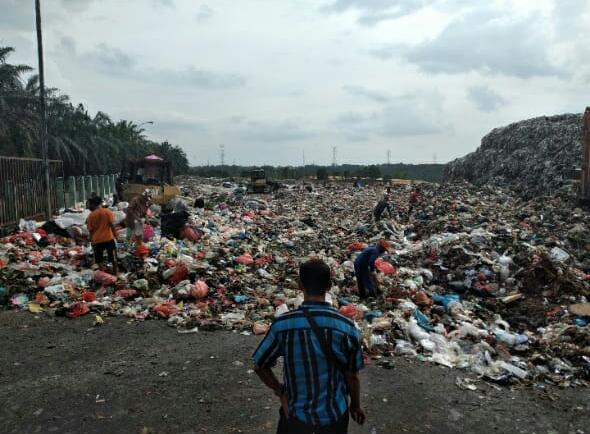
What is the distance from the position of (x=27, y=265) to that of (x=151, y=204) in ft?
23.6

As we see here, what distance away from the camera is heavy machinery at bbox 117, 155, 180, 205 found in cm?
1558

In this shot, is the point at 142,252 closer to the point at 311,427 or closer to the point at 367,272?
the point at 367,272

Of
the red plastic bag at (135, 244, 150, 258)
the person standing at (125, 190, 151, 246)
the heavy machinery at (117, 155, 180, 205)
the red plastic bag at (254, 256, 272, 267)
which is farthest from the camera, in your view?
the heavy machinery at (117, 155, 180, 205)

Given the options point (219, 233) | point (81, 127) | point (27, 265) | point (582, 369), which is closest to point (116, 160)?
point (81, 127)

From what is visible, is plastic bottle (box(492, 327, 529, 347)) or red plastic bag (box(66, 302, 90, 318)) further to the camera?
red plastic bag (box(66, 302, 90, 318))

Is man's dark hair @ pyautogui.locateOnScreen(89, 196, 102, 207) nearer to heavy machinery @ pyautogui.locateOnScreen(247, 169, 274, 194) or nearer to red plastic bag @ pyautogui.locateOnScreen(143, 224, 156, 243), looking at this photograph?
red plastic bag @ pyautogui.locateOnScreen(143, 224, 156, 243)

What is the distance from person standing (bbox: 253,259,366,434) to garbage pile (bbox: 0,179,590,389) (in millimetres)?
2785

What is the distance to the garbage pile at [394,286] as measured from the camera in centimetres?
532

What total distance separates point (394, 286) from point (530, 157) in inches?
625

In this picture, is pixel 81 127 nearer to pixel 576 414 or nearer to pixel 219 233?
pixel 219 233

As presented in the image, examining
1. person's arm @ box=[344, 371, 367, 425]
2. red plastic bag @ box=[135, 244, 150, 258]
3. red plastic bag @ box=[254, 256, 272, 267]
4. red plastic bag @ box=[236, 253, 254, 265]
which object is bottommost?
red plastic bag @ box=[254, 256, 272, 267]

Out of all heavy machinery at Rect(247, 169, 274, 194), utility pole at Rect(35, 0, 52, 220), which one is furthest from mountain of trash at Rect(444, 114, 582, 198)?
utility pole at Rect(35, 0, 52, 220)

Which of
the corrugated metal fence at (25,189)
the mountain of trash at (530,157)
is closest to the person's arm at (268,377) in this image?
the corrugated metal fence at (25,189)

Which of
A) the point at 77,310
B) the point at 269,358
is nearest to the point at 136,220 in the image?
the point at 77,310
